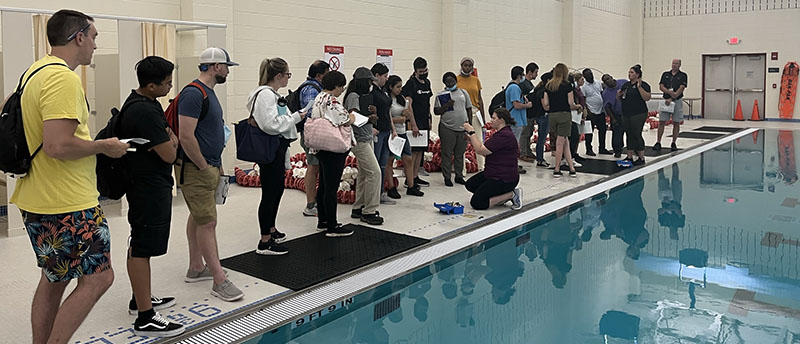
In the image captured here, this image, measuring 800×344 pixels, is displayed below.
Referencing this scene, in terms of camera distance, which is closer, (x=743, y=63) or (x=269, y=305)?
(x=269, y=305)

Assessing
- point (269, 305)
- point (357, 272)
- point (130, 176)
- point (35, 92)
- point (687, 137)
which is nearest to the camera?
point (35, 92)

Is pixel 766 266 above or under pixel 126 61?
under

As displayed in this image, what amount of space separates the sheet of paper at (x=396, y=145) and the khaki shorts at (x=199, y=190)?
9.27 feet

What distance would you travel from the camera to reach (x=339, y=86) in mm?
5133

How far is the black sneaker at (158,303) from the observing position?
3.67 meters

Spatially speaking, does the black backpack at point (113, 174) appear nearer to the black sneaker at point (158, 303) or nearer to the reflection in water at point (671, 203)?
the black sneaker at point (158, 303)

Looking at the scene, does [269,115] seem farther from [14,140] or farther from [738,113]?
[738,113]

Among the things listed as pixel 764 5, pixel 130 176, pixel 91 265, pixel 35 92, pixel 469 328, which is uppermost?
pixel 764 5

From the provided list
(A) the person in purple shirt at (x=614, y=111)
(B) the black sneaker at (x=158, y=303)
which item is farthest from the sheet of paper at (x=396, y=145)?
(A) the person in purple shirt at (x=614, y=111)

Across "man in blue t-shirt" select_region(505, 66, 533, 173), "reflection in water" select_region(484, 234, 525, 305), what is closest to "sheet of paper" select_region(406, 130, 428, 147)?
"man in blue t-shirt" select_region(505, 66, 533, 173)

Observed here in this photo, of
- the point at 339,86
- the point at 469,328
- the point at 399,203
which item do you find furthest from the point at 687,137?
Answer: the point at 469,328

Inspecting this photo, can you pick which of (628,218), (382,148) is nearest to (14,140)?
(382,148)

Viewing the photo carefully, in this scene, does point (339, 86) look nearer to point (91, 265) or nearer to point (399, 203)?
point (399, 203)

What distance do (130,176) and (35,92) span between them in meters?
0.70
